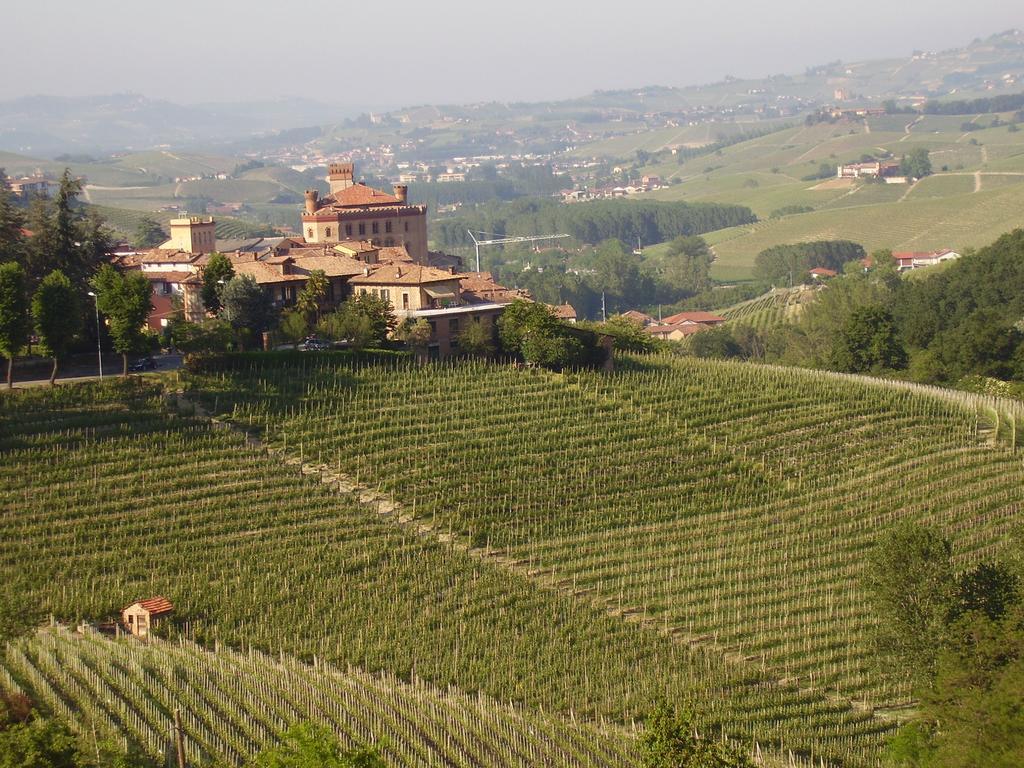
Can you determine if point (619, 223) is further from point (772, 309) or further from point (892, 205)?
point (772, 309)

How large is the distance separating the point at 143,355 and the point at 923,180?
12949 cm

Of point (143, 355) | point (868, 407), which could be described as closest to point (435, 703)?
point (143, 355)

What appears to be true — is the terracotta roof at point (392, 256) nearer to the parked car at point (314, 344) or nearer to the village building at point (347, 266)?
the village building at point (347, 266)

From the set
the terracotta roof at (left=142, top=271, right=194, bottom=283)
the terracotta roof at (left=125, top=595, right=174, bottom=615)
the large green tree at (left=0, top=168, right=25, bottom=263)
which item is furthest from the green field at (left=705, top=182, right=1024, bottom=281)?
the terracotta roof at (left=125, top=595, right=174, bottom=615)

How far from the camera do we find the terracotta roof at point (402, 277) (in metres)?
48.4

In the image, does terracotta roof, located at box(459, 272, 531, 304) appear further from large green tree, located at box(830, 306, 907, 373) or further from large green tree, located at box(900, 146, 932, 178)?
large green tree, located at box(900, 146, 932, 178)

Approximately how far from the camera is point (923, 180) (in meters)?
158

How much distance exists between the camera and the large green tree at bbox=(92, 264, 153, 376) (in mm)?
38812

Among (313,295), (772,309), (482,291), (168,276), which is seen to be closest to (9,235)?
(168,276)

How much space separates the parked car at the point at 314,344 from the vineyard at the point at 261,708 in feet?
55.5

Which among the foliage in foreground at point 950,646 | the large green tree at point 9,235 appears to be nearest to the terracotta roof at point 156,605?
the foliage in foreground at point 950,646

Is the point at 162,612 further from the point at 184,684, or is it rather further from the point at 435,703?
the point at 435,703

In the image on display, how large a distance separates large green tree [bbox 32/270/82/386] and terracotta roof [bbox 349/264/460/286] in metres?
12.0

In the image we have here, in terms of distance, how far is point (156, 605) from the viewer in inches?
1169
